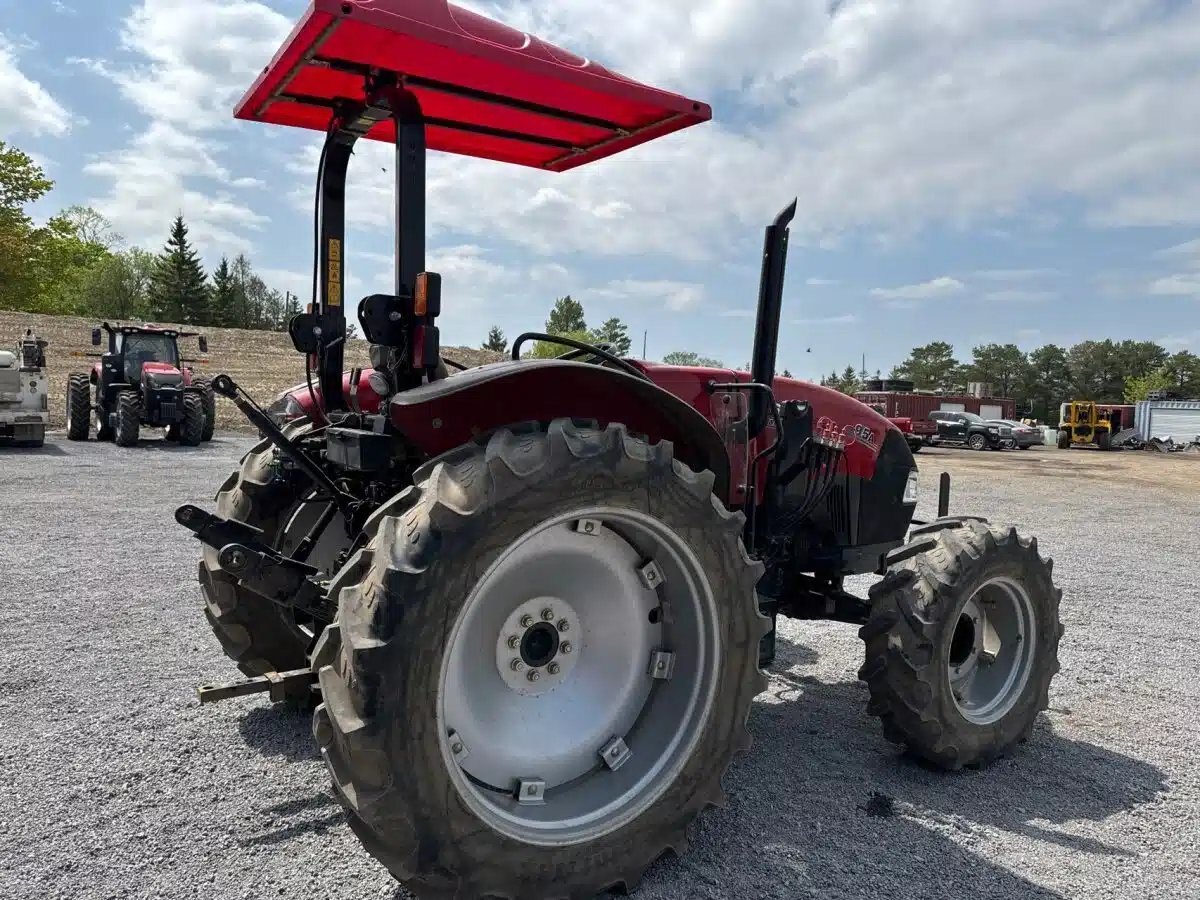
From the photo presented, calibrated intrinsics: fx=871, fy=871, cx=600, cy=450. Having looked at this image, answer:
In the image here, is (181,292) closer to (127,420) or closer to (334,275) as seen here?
(127,420)

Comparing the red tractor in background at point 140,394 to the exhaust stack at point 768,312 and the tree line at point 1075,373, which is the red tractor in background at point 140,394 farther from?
the tree line at point 1075,373

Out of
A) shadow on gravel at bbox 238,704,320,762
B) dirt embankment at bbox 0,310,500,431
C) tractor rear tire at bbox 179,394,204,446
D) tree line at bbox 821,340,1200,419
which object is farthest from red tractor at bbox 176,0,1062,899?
tree line at bbox 821,340,1200,419

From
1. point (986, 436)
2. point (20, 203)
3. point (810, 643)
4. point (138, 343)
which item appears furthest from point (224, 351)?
point (810, 643)

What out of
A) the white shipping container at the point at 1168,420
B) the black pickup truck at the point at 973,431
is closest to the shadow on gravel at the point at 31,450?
the black pickup truck at the point at 973,431

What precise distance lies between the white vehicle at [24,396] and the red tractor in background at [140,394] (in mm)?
1177

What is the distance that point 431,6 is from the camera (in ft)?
8.55

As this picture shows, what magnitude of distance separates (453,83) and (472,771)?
230 cm

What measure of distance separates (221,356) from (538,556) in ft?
131

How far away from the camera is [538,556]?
2617mm

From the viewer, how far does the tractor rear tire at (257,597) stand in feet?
11.8

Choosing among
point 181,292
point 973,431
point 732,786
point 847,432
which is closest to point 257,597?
point 732,786

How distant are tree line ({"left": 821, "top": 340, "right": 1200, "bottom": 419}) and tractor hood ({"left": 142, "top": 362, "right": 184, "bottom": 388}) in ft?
245

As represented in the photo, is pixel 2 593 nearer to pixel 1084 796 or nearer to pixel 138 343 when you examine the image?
pixel 1084 796

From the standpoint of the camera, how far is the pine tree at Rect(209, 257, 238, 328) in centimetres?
6431
